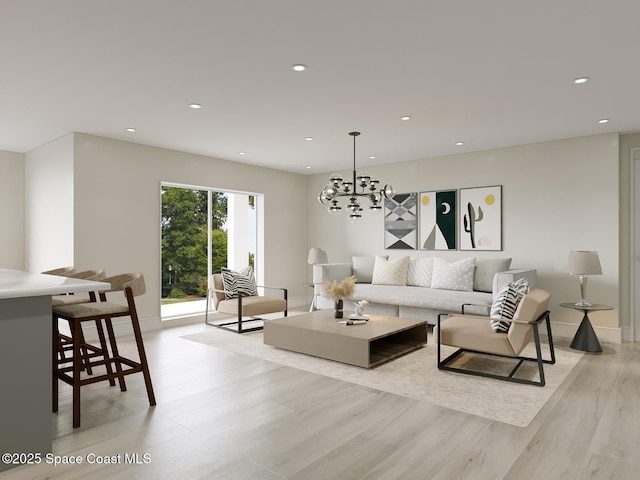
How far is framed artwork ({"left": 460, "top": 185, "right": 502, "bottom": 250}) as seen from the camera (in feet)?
19.3

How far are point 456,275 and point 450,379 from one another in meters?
2.32

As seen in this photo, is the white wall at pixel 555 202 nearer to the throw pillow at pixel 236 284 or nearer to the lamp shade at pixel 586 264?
the lamp shade at pixel 586 264

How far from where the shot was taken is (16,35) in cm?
264

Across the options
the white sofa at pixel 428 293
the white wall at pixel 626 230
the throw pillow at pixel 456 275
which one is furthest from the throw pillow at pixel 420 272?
the white wall at pixel 626 230

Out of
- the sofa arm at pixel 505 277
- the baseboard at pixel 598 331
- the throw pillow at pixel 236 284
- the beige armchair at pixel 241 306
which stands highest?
the sofa arm at pixel 505 277

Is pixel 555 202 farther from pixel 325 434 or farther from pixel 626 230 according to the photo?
pixel 325 434

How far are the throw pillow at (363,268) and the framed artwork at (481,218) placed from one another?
148 cm

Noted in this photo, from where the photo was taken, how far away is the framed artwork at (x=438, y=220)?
6.29 meters

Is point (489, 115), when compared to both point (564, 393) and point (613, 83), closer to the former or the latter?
point (613, 83)

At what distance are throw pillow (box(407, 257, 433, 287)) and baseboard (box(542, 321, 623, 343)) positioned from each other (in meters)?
1.72

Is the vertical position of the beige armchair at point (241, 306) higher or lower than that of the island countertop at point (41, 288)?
lower

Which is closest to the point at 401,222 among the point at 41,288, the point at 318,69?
the point at 318,69

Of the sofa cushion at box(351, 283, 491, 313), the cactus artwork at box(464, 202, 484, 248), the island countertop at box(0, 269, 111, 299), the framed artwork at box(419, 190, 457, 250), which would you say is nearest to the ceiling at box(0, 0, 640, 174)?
the cactus artwork at box(464, 202, 484, 248)

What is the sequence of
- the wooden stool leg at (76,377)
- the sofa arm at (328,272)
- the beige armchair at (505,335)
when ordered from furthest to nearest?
1. the sofa arm at (328,272)
2. the beige armchair at (505,335)
3. the wooden stool leg at (76,377)
